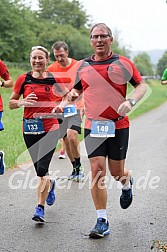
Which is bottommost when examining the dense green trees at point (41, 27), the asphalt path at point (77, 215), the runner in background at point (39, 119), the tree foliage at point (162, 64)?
the tree foliage at point (162, 64)

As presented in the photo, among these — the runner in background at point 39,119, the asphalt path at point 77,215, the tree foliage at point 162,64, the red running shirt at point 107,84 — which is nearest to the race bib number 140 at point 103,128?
the red running shirt at point 107,84

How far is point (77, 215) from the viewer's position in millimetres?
6492

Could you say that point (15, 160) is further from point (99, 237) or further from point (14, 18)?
point (14, 18)

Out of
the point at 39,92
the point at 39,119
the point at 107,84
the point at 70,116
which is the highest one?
the point at 107,84

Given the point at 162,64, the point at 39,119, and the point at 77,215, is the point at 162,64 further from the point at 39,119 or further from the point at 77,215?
the point at 39,119

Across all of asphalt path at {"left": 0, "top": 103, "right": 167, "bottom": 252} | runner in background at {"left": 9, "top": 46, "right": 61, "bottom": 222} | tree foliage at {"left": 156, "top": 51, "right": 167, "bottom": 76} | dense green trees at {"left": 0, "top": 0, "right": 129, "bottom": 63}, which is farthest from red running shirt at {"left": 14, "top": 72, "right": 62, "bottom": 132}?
tree foliage at {"left": 156, "top": 51, "right": 167, "bottom": 76}

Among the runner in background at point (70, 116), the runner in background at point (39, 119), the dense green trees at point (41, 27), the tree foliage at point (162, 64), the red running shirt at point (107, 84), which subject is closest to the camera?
the red running shirt at point (107, 84)

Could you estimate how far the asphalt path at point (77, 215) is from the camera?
5367mm

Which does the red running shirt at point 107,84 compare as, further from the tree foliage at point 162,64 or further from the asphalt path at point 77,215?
the tree foliage at point 162,64

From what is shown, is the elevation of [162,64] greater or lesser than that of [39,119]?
lesser


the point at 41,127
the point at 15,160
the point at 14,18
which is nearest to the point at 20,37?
the point at 14,18

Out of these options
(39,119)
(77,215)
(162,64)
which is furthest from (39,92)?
(162,64)

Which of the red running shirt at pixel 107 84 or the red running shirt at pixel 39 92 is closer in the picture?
the red running shirt at pixel 107 84

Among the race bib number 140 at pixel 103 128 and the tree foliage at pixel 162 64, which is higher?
the race bib number 140 at pixel 103 128
